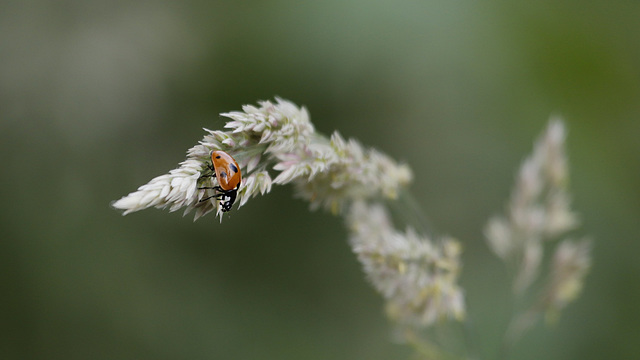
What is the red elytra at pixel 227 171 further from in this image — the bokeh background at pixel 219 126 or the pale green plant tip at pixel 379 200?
the bokeh background at pixel 219 126

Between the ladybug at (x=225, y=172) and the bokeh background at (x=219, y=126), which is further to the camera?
the bokeh background at (x=219, y=126)

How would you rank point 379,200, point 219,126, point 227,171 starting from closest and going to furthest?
point 227,171 → point 379,200 → point 219,126

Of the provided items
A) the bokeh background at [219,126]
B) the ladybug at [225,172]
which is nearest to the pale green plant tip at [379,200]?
the ladybug at [225,172]

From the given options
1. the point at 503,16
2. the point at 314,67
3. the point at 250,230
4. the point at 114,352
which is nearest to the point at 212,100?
the point at 314,67

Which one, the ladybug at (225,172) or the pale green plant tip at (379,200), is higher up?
the pale green plant tip at (379,200)

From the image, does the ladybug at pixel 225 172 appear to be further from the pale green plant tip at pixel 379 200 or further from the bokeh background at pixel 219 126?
the bokeh background at pixel 219 126

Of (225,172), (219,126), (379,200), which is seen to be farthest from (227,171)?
(219,126)

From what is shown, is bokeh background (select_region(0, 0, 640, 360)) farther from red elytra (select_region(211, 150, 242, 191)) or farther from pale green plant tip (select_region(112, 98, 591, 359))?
red elytra (select_region(211, 150, 242, 191))

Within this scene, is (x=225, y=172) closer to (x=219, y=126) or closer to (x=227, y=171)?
(x=227, y=171)
